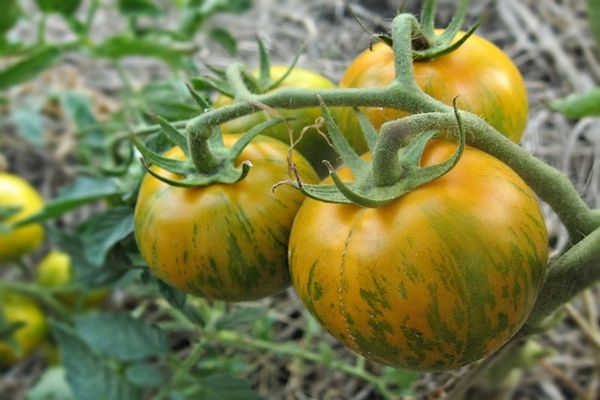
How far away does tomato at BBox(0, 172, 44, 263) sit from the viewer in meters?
1.55

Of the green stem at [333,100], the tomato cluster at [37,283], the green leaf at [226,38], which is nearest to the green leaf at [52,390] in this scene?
the tomato cluster at [37,283]

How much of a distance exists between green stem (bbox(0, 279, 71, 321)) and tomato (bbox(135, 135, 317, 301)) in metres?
0.84

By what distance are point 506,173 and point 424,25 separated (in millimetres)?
221

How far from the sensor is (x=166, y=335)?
1.09 meters

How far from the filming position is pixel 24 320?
1515 mm

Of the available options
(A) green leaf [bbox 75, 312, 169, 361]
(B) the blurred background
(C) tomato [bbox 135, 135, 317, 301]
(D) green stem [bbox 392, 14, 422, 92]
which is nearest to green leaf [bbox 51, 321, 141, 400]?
(A) green leaf [bbox 75, 312, 169, 361]

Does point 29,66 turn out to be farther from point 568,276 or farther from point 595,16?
point 595,16

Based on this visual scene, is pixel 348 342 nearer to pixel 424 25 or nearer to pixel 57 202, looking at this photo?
pixel 424 25

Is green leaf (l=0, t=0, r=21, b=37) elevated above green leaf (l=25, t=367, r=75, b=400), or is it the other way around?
green leaf (l=0, t=0, r=21, b=37)

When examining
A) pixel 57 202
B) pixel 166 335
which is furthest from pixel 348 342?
pixel 57 202

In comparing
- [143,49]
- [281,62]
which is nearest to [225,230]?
[143,49]

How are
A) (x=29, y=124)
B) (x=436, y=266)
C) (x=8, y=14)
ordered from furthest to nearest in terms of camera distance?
(x=29, y=124) < (x=8, y=14) < (x=436, y=266)

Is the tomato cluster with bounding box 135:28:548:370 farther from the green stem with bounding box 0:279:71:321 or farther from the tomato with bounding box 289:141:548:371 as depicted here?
the green stem with bounding box 0:279:71:321

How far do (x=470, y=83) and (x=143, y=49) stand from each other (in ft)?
2.97
